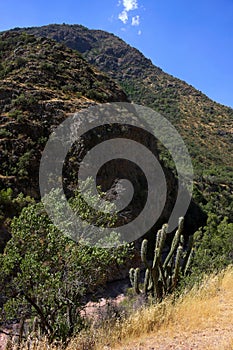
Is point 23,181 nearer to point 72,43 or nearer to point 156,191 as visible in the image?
point 156,191

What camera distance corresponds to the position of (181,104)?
6175 cm

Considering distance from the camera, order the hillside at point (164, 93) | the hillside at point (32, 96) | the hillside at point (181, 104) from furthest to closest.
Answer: the hillside at point (164, 93), the hillside at point (181, 104), the hillside at point (32, 96)

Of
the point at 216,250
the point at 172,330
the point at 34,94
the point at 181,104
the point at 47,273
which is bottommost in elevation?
the point at 216,250

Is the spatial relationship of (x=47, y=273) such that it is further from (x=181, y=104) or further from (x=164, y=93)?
(x=164, y=93)

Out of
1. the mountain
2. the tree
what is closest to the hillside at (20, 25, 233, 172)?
the mountain

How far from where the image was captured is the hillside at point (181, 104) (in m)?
41.1

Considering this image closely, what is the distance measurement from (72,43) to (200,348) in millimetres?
93348

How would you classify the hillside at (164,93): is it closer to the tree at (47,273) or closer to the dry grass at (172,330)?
the tree at (47,273)

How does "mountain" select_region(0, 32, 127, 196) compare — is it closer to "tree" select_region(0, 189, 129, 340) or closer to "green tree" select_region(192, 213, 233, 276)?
"green tree" select_region(192, 213, 233, 276)

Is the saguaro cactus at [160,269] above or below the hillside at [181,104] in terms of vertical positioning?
below

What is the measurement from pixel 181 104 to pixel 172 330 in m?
60.9

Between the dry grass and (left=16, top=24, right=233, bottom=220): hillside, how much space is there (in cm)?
3150

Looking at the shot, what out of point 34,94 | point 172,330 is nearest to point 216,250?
point 172,330

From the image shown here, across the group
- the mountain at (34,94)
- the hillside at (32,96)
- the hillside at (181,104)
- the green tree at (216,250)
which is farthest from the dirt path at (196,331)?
the hillside at (181,104)
